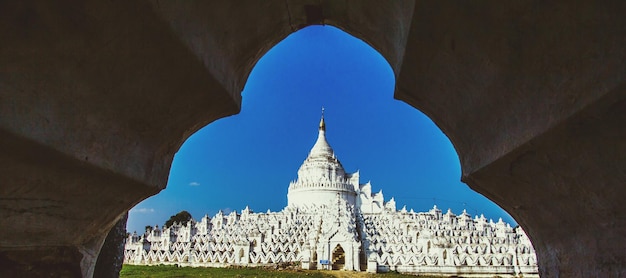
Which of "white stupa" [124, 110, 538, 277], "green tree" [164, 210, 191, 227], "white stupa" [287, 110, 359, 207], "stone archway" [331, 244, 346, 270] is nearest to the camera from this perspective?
"white stupa" [124, 110, 538, 277]

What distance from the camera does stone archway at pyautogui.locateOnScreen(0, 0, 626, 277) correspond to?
2.77m

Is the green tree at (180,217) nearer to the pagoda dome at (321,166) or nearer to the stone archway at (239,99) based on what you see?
the pagoda dome at (321,166)

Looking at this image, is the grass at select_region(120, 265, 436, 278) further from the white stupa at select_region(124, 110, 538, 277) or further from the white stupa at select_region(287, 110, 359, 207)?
the white stupa at select_region(287, 110, 359, 207)

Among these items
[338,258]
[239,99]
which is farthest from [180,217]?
[239,99]

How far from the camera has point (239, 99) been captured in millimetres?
4848

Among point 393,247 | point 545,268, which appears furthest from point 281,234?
point 545,268

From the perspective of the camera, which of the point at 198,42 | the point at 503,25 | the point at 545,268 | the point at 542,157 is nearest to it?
the point at 503,25

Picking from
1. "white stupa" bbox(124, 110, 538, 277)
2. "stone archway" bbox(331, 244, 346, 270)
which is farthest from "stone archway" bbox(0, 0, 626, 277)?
"stone archway" bbox(331, 244, 346, 270)

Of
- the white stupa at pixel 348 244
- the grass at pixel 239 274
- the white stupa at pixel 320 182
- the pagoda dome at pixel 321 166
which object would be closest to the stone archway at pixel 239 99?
the grass at pixel 239 274

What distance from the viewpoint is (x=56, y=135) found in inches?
125

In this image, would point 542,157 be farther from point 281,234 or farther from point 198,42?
point 281,234

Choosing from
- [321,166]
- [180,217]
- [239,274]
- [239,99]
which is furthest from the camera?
[180,217]

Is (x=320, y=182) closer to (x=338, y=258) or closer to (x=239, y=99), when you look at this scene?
(x=338, y=258)

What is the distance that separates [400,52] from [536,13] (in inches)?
61.2
